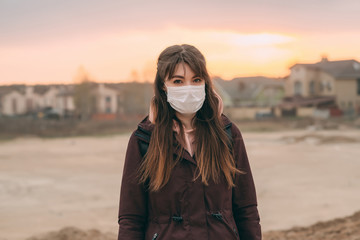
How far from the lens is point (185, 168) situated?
2.38m

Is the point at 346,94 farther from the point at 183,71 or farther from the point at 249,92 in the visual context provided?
the point at 183,71

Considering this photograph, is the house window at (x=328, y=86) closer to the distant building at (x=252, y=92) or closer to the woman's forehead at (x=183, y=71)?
the distant building at (x=252, y=92)

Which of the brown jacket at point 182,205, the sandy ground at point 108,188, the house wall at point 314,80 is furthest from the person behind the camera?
the house wall at point 314,80

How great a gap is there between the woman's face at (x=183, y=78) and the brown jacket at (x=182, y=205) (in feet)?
0.81

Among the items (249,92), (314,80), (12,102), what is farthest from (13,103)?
(314,80)

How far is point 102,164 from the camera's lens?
1936 cm

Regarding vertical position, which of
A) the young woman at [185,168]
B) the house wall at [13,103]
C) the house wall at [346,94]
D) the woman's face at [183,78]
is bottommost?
the house wall at [13,103]

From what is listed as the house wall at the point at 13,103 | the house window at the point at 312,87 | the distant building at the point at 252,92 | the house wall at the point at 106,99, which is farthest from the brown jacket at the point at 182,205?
the house wall at the point at 13,103

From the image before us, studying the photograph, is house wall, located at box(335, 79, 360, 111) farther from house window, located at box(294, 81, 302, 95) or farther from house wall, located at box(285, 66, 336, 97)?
house window, located at box(294, 81, 302, 95)

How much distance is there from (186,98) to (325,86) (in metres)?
51.9

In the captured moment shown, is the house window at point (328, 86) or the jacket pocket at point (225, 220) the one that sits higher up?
the jacket pocket at point (225, 220)

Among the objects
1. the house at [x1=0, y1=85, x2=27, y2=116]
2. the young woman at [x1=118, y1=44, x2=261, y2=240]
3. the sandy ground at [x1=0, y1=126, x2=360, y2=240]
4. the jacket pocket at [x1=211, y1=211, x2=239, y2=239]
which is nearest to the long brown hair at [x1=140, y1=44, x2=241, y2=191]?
Answer: the young woman at [x1=118, y1=44, x2=261, y2=240]

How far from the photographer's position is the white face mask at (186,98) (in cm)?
241

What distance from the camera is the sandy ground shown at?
31.7ft
